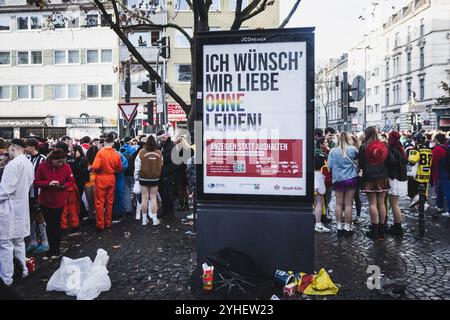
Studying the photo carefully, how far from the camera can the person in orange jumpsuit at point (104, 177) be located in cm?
1002

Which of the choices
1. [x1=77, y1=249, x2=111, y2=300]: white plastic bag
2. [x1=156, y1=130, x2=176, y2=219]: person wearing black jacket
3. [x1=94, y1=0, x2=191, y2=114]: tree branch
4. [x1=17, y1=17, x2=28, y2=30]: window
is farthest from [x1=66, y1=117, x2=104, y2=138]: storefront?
[x1=77, y1=249, x2=111, y2=300]: white plastic bag

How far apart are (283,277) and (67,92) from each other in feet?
129

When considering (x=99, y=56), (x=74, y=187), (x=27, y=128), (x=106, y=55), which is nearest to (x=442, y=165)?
(x=74, y=187)

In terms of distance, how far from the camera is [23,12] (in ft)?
137

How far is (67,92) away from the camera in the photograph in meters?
41.1

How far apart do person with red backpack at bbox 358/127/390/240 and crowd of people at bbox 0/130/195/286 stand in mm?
3850

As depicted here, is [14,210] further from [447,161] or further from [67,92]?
[67,92]
